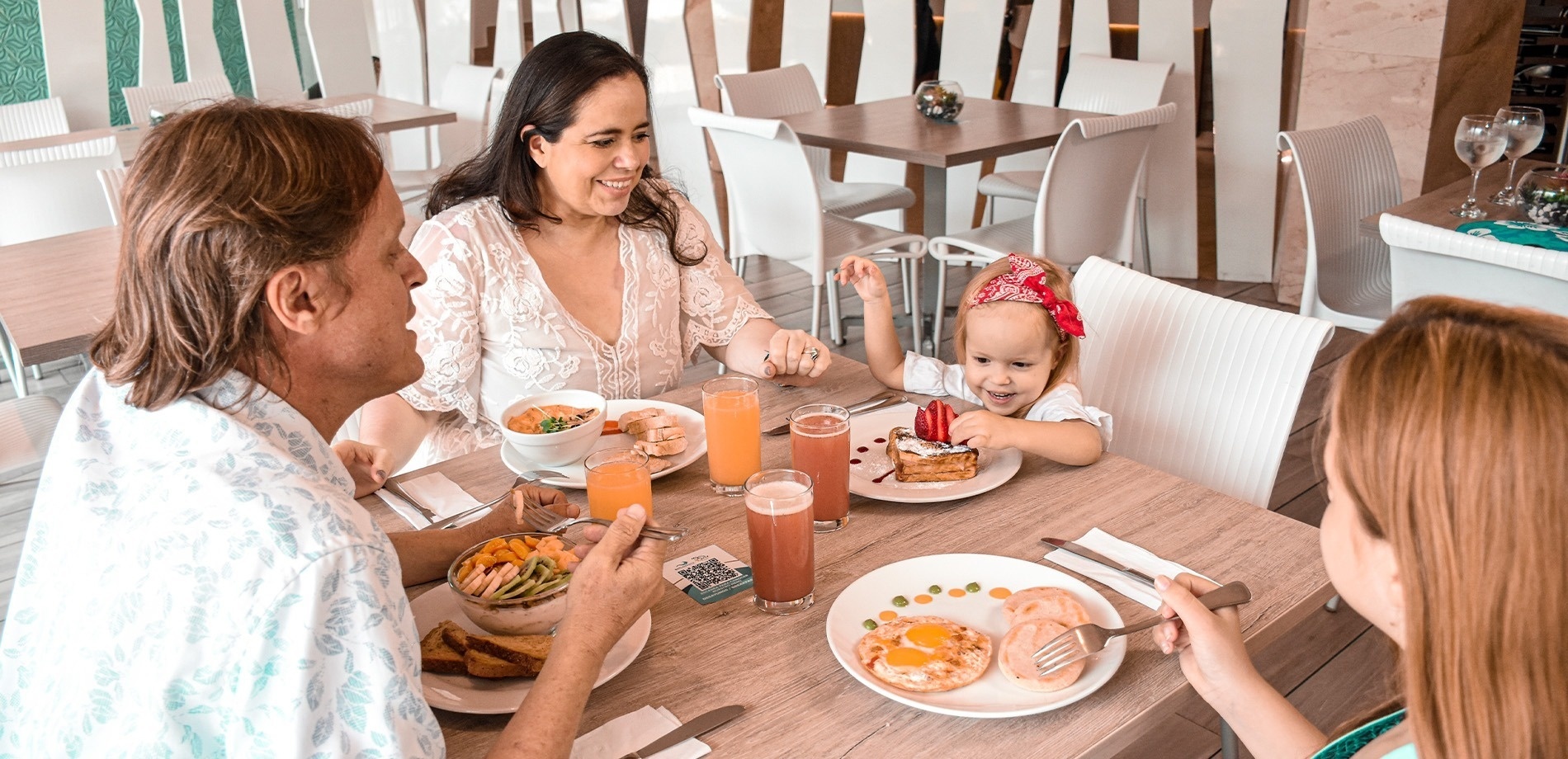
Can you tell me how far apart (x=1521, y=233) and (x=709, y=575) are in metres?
2.26

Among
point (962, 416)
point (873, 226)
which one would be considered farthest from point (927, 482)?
point (873, 226)

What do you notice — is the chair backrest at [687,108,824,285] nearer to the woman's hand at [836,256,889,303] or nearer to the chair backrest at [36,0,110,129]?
the woman's hand at [836,256,889,303]

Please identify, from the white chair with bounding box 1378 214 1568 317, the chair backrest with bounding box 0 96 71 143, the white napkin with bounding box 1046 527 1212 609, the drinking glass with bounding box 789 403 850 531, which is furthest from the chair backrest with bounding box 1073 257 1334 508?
the chair backrest with bounding box 0 96 71 143

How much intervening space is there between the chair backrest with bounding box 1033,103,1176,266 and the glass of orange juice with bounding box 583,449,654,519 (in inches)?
93.5

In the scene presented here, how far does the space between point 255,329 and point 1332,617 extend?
243cm

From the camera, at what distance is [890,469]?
61.6 inches

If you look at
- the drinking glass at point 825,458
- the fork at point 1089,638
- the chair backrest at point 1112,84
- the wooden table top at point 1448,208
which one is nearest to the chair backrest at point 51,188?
the drinking glass at point 825,458

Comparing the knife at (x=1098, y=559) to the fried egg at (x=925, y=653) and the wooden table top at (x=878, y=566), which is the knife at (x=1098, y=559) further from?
the fried egg at (x=925, y=653)

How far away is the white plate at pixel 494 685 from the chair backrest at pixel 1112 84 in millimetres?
3904

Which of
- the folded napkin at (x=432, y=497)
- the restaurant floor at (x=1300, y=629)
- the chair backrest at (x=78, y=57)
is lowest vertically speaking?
the restaurant floor at (x=1300, y=629)

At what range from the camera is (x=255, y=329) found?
3.18ft

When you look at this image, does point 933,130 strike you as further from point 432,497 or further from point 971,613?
point 971,613

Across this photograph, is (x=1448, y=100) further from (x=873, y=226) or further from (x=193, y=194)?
(x=193, y=194)

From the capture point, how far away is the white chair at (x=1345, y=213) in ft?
10.1
